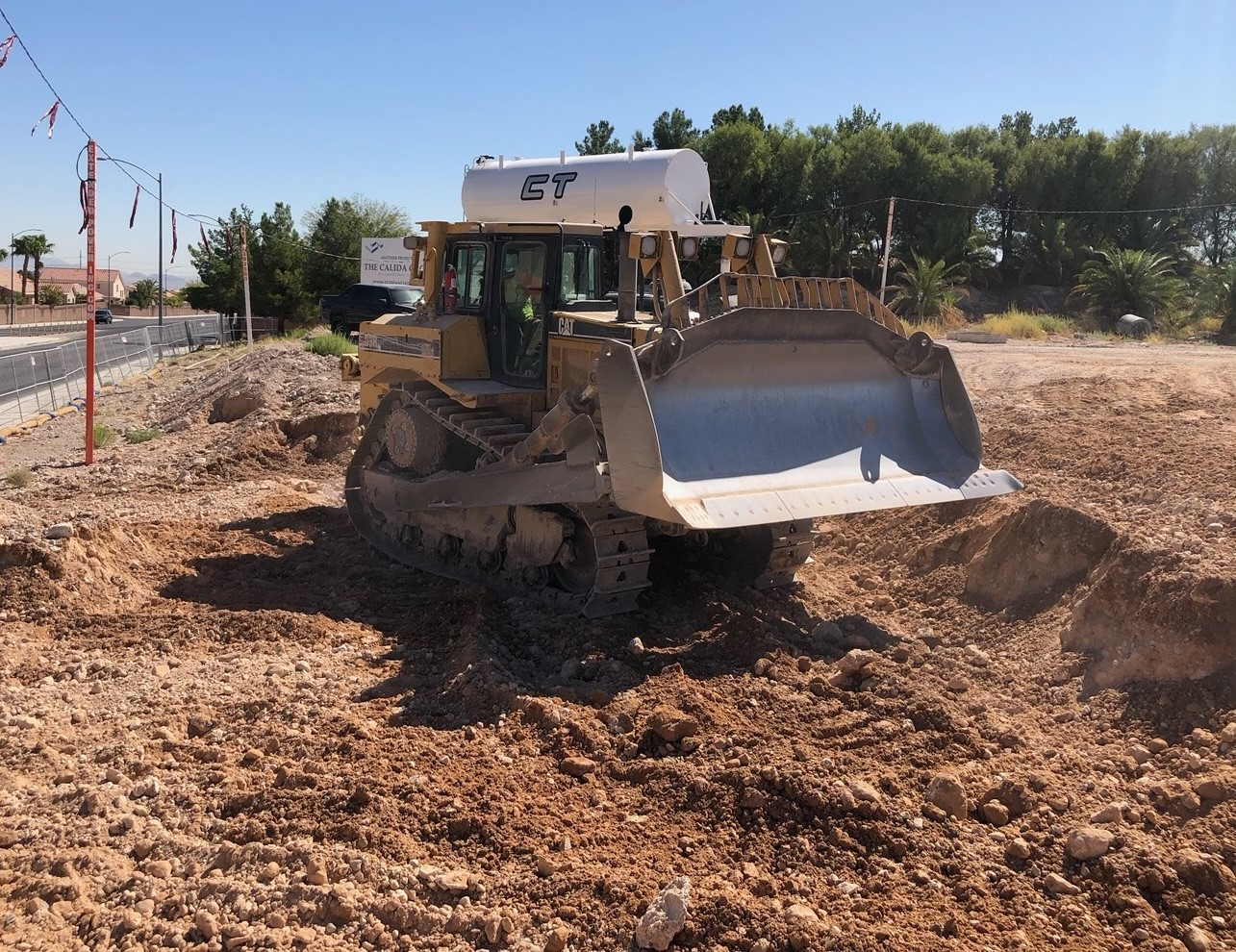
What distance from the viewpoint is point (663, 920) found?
3775mm

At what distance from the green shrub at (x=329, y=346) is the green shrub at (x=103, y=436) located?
5302 mm

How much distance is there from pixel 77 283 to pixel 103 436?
323 ft

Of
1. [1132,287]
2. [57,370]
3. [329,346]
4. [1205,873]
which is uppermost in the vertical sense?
[1132,287]

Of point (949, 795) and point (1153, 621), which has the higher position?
point (1153, 621)

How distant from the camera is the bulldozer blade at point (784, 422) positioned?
6.08 m

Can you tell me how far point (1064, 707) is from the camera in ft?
18.8

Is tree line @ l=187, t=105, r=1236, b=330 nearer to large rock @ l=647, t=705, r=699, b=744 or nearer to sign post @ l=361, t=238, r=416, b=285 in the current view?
sign post @ l=361, t=238, r=416, b=285

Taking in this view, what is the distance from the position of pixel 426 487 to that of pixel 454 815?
4.25 m

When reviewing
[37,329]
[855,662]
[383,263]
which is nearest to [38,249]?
[37,329]

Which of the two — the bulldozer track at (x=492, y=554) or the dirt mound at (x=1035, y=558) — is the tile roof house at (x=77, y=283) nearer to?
the bulldozer track at (x=492, y=554)

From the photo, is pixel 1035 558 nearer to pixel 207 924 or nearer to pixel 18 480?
pixel 207 924

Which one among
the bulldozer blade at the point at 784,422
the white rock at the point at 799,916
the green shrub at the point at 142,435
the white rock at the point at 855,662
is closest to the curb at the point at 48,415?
the green shrub at the point at 142,435

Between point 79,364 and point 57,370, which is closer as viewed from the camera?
point 57,370

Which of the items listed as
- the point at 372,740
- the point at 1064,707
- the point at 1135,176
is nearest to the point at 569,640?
the point at 372,740
